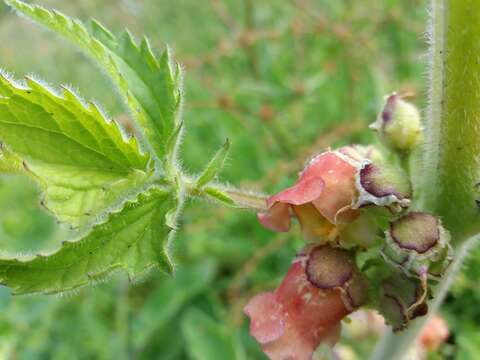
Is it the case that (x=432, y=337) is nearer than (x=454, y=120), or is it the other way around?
(x=454, y=120)

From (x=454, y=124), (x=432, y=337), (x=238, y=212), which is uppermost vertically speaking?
(x=454, y=124)

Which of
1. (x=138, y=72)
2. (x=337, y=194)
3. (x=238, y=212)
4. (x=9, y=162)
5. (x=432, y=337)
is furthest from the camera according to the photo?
(x=238, y=212)

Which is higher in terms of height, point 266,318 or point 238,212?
point 266,318

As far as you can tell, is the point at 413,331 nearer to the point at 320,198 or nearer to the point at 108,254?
the point at 320,198

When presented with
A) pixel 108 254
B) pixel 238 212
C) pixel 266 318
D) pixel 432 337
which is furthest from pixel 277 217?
pixel 238 212

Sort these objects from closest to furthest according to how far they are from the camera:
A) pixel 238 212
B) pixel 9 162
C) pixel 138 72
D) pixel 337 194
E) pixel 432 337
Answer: pixel 9 162 → pixel 337 194 → pixel 138 72 → pixel 432 337 → pixel 238 212

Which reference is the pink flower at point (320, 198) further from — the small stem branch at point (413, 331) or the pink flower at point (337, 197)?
the small stem branch at point (413, 331)

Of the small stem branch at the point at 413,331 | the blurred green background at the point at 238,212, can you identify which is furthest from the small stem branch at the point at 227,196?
the blurred green background at the point at 238,212
